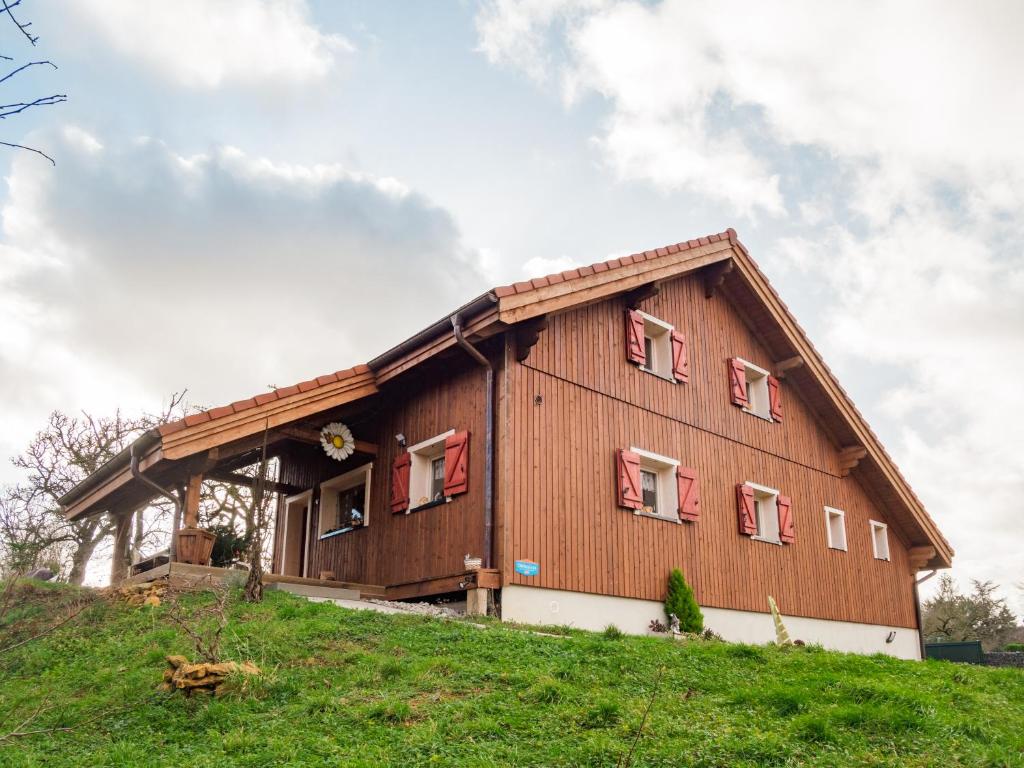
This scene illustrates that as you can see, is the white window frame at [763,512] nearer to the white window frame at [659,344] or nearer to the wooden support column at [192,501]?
the white window frame at [659,344]

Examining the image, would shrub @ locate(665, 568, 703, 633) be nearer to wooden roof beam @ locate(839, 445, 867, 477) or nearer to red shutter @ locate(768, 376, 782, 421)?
red shutter @ locate(768, 376, 782, 421)

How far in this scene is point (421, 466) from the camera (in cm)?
1392

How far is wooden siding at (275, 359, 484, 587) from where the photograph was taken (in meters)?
12.4

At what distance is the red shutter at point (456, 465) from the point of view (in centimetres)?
1253

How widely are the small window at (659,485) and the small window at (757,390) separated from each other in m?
3.57

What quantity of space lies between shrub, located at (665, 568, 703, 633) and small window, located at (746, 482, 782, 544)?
3.33 metres

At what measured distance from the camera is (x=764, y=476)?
16609mm

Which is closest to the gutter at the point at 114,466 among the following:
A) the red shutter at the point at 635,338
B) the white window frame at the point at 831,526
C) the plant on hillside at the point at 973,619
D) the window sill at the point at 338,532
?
the window sill at the point at 338,532

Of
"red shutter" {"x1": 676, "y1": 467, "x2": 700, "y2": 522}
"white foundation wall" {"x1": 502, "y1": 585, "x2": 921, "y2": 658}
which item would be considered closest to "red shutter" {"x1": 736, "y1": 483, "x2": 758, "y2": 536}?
"red shutter" {"x1": 676, "y1": 467, "x2": 700, "y2": 522}

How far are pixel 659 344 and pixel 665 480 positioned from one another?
2.49 metres

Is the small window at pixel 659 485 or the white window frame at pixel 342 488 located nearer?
the small window at pixel 659 485

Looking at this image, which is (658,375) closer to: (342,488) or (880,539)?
(342,488)

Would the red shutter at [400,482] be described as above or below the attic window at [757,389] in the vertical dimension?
below

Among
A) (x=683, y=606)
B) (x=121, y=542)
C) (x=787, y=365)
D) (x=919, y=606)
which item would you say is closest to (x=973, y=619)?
(x=919, y=606)
